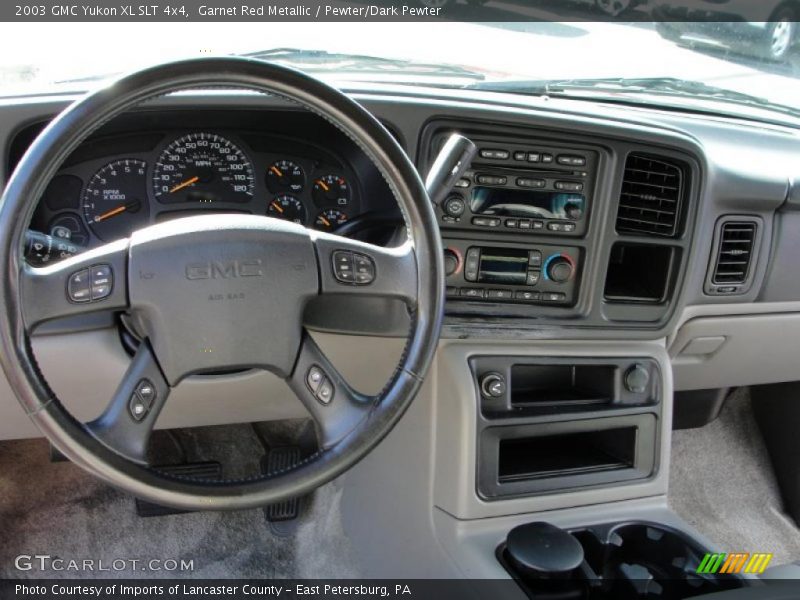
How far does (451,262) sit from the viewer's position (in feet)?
5.69

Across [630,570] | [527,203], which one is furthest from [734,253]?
[630,570]

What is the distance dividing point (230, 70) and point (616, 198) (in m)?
0.99

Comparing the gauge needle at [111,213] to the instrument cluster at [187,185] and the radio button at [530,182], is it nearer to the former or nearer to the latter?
the instrument cluster at [187,185]

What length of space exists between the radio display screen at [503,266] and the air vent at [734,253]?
20.5 inches

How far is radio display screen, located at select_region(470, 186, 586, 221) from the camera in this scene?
1.72 m

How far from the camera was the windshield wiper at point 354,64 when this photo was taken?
5.75 feet

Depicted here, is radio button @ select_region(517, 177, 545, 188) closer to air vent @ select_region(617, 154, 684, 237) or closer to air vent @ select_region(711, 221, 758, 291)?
air vent @ select_region(617, 154, 684, 237)

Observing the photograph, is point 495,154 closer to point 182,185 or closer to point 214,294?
point 182,185

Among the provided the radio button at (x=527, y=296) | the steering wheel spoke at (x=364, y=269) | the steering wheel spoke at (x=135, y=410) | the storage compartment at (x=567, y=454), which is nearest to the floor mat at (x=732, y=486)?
the storage compartment at (x=567, y=454)

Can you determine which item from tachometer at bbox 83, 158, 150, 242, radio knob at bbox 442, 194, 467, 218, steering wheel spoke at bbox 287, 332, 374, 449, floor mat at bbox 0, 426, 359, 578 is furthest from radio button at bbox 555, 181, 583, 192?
floor mat at bbox 0, 426, 359, 578

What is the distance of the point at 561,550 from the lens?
4.94ft

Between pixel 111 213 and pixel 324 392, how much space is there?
2.21 ft

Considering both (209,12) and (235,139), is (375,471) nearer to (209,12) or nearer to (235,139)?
(235,139)

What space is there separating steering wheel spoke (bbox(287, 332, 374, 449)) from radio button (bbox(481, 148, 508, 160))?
0.64 meters
